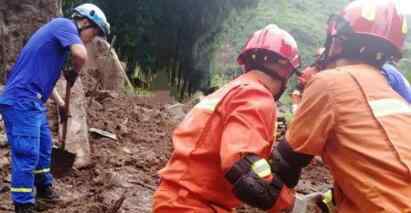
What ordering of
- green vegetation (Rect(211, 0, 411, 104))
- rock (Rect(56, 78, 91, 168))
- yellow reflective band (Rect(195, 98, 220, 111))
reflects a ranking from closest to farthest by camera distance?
yellow reflective band (Rect(195, 98, 220, 111)) → rock (Rect(56, 78, 91, 168)) → green vegetation (Rect(211, 0, 411, 104))

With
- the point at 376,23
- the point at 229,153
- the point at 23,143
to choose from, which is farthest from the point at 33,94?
the point at 376,23

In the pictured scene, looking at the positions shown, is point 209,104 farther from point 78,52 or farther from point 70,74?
point 70,74

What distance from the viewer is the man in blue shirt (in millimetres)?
4879

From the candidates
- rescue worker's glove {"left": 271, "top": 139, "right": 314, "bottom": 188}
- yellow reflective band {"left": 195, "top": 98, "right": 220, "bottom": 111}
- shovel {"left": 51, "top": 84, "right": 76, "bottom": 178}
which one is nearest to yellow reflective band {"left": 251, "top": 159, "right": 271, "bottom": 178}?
rescue worker's glove {"left": 271, "top": 139, "right": 314, "bottom": 188}

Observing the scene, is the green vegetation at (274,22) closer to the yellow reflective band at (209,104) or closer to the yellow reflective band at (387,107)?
the yellow reflective band at (209,104)

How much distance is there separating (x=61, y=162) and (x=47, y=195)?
3.10ft

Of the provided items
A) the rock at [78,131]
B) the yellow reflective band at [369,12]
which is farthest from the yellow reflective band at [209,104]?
the rock at [78,131]

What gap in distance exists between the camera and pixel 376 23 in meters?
2.52

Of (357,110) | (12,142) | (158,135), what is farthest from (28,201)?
(158,135)

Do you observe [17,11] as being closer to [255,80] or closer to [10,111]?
[10,111]

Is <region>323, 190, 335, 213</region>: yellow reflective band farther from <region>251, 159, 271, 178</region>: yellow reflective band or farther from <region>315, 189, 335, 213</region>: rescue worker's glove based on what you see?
<region>251, 159, 271, 178</region>: yellow reflective band

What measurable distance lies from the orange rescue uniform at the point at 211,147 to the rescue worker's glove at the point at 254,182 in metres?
0.08

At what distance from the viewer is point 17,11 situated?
855cm

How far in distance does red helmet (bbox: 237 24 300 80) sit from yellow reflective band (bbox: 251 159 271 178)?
0.62m
